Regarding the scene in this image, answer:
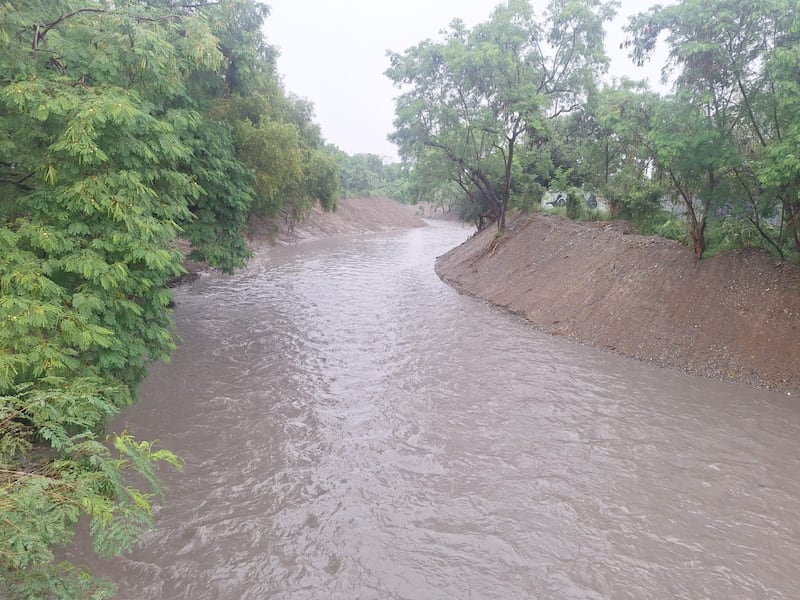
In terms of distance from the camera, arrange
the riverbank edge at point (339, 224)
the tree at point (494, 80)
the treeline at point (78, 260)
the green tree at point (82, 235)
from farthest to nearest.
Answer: the riverbank edge at point (339, 224), the tree at point (494, 80), the green tree at point (82, 235), the treeline at point (78, 260)

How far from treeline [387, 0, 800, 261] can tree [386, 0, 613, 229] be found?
2.2 inches

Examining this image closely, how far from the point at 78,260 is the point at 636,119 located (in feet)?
37.6

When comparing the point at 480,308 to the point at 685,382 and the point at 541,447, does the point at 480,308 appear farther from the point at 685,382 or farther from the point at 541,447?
the point at 541,447

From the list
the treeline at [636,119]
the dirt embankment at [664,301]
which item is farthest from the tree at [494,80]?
the dirt embankment at [664,301]

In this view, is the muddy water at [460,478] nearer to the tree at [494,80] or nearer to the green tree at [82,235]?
the green tree at [82,235]

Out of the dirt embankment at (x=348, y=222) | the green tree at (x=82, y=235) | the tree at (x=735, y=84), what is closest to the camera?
the green tree at (x=82, y=235)

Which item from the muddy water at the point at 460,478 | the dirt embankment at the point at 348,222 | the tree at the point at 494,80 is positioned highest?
the tree at the point at 494,80

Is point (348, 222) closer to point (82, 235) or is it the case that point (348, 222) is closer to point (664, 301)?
point (664, 301)

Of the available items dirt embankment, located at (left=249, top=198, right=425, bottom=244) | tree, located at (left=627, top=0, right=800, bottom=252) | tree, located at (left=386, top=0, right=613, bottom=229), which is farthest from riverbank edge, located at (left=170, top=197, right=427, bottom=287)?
tree, located at (left=627, top=0, right=800, bottom=252)

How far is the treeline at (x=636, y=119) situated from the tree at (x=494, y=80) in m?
0.06

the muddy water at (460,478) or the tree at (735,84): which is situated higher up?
the tree at (735,84)

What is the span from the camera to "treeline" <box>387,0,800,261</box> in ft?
27.0

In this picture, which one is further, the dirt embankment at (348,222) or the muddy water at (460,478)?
the dirt embankment at (348,222)

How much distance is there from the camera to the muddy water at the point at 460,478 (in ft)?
14.3
